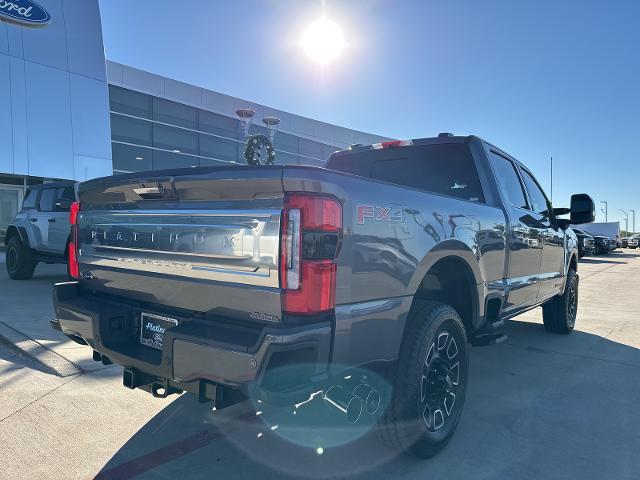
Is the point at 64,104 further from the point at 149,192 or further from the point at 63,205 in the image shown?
the point at 149,192

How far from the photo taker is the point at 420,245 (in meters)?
2.67

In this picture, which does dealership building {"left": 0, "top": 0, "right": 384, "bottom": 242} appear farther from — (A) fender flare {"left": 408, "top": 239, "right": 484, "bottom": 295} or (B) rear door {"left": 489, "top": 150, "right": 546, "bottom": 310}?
(A) fender flare {"left": 408, "top": 239, "right": 484, "bottom": 295}

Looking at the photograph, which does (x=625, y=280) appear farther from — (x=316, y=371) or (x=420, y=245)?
(x=316, y=371)

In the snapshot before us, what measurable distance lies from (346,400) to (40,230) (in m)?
8.81

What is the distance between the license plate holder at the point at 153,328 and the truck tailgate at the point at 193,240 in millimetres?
73

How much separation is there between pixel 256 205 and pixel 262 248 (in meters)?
0.20

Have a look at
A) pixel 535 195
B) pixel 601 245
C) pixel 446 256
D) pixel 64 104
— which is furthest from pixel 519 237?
pixel 601 245

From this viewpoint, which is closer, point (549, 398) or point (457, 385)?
point (457, 385)

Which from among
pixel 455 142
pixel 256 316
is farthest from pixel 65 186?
pixel 256 316

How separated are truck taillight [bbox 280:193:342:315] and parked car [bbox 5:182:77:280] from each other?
7.45m

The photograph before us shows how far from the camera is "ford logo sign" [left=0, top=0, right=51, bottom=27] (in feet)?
49.8

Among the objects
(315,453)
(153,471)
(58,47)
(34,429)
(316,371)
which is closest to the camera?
(316,371)

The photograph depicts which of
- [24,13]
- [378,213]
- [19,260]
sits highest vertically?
[24,13]

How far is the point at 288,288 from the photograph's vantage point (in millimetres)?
2064
